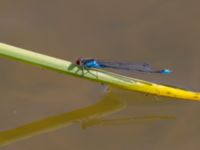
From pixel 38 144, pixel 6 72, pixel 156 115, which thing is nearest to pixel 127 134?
pixel 156 115

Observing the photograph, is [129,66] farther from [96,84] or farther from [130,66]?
[96,84]

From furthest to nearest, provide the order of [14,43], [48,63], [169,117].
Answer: [14,43] → [169,117] → [48,63]

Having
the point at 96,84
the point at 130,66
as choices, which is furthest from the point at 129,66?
the point at 96,84

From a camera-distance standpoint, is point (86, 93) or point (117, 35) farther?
point (117, 35)

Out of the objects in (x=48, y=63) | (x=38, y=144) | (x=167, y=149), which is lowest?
(x=167, y=149)

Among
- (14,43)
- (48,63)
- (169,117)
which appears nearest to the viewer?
(48,63)

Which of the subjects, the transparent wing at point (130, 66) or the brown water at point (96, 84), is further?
the transparent wing at point (130, 66)

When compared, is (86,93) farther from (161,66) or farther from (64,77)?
(161,66)

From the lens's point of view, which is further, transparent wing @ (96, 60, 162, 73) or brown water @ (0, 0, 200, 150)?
transparent wing @ (96, 60, 162, 73)
